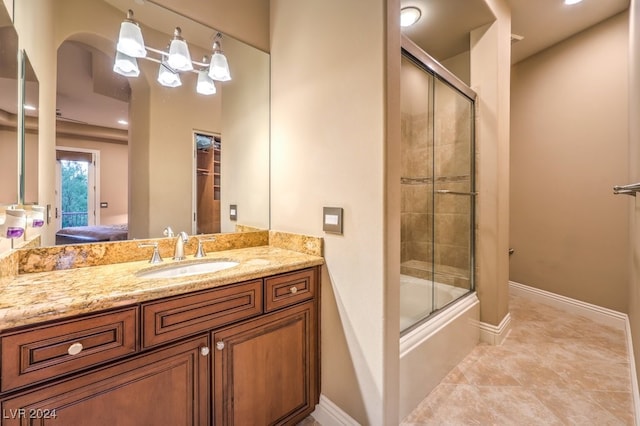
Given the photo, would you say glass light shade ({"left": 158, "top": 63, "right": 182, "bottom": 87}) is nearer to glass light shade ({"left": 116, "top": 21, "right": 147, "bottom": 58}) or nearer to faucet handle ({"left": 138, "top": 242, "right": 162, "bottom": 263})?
glass light shade ({"left": 116, "top": 21, "right": 147, "bottom": 58})

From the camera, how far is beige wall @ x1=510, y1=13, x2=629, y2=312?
2.40m

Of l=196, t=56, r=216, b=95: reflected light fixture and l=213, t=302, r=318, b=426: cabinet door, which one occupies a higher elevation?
l=196, t=56, r=216, b=95: reflected light fixture

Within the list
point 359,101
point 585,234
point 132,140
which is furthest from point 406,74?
point 585,234

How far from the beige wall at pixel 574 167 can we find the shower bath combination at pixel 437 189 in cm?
124

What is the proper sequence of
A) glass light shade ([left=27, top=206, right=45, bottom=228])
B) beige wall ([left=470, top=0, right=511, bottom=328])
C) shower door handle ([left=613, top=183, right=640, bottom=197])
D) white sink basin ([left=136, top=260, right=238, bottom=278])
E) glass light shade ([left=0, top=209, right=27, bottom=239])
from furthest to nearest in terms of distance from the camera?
beige wall ([left=470, top=0, right=511, bottom=328])
white sink basin ([left=136, top=260, right=238, bottom=278])
shower door handle ([left=613, top=183, right=640, bottom=197])
glass light shade ([left=27, top=206, right=45, bottom=228])
glass light shade ([left=0, top=209, right=27, bottom=239])

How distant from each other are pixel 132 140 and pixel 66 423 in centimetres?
115

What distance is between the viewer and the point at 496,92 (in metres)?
2.12

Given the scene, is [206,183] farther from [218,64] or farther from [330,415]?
[330,415]

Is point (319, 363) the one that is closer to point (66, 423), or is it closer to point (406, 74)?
point (66, 423)

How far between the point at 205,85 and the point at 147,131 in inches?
18.2

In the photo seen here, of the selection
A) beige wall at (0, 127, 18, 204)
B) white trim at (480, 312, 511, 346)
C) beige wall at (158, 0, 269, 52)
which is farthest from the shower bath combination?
beige wall at (0, 127, 18, 204)

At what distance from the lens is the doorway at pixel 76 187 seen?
1.21 meters

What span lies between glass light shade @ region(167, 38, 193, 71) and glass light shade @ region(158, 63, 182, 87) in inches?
1.3

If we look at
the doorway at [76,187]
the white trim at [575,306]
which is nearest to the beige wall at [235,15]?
the doorway at [76,187]
